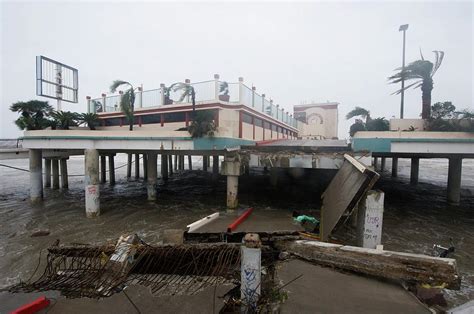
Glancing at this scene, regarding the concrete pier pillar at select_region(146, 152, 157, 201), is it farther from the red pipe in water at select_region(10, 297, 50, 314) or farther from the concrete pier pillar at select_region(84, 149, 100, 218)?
the red pipe in water at select_region(10, 297, 50, 314)

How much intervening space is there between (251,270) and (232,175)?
414 inches

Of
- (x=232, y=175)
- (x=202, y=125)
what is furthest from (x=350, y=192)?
(x=202, y=125)

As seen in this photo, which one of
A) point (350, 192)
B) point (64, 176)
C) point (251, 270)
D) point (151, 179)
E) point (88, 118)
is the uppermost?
point (88, 118)

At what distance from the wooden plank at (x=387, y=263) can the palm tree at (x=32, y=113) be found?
18195 millimetres

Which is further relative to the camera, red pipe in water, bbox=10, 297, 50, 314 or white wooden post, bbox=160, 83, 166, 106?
white wooden post, bbox=160, 83, 166, 106

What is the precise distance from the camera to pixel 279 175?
27969 mm

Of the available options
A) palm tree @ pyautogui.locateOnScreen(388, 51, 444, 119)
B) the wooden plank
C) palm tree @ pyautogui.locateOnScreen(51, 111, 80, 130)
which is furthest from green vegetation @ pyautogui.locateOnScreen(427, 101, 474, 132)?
palm tree @ pyautogui.locateOnScreen(51, 111, 80, 130)

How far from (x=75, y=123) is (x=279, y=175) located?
1979 centimetres

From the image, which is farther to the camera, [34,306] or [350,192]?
[350,192]

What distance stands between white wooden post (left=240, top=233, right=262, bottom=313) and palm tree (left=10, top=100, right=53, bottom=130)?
18.3m

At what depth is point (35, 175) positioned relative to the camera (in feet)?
57.8

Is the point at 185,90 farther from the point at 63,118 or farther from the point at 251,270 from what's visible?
the point at 251,270

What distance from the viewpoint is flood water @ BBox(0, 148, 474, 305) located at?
1001 cm

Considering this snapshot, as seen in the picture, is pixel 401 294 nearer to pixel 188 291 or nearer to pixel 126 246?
pixel 188 291
